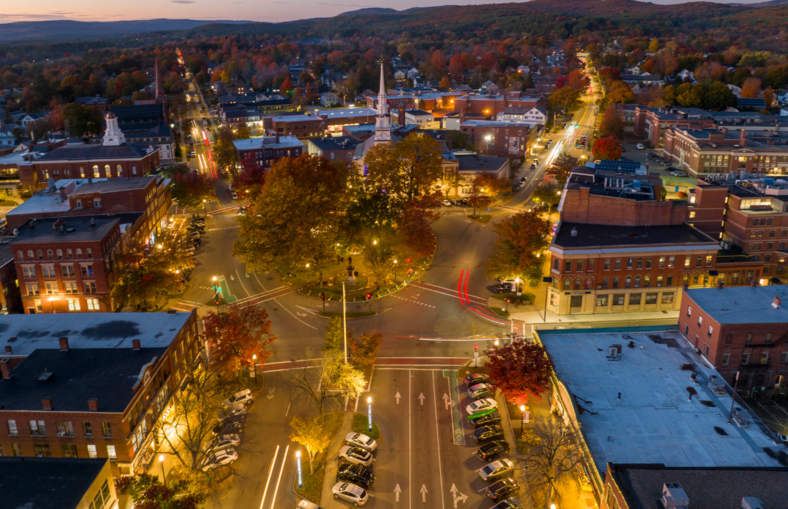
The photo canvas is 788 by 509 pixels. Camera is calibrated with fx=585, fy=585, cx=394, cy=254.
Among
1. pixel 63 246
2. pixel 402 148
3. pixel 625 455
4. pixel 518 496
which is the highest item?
pixel 402 148

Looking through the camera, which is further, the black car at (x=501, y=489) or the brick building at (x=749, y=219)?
the brick building at (x=749, y=219)

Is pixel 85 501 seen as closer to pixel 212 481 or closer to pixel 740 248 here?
pixel 212 481

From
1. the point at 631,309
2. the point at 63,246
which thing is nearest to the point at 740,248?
the point at 631,309

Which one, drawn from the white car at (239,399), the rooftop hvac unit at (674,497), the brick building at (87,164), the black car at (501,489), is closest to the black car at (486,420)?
the black car at (501,489)

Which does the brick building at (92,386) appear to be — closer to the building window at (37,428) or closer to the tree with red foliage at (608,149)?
the building window at (37,428)

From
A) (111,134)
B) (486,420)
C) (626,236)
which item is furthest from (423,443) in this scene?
(111,134)

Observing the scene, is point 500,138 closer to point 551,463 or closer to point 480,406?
point 480,406

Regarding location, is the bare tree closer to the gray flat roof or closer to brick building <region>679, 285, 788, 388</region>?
brick building <region>679, 285, 788, 388</region>
